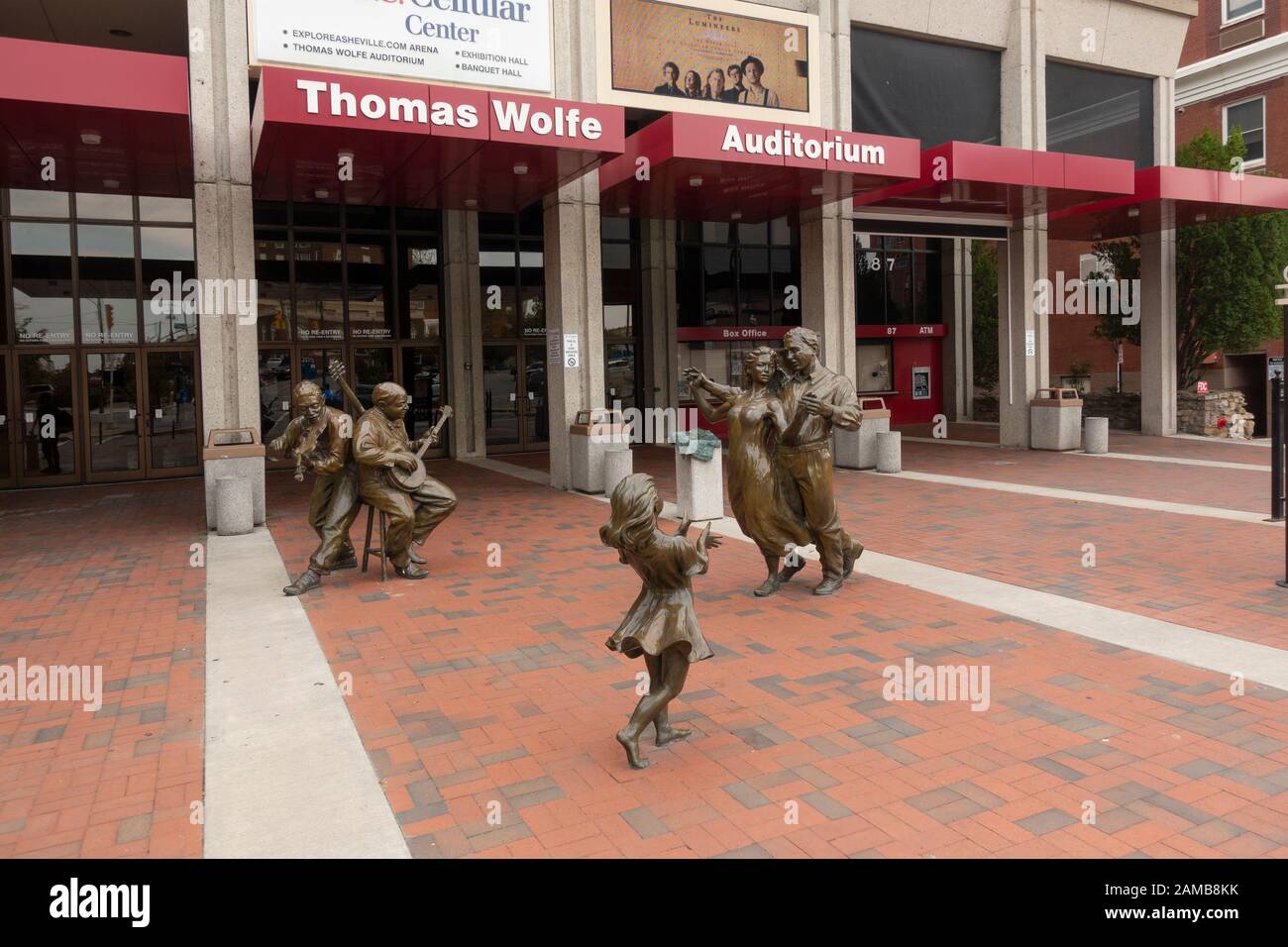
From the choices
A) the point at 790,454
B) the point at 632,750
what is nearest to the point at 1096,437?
the point at 790,454

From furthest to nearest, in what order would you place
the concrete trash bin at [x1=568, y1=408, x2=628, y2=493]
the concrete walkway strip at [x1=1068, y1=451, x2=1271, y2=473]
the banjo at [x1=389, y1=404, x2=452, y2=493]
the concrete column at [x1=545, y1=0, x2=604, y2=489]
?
the concrete walkway strip at [x1=1068, y1=451, x2=1271, y2=473]
the concrete column at [x1=545, y1=0, x2=604, y2=489]
the concrete trash bin at [x1=568, y1=408, x2=628, y2=493]
the banjo at [x1=389, y1=404, x2=452, y2=493]

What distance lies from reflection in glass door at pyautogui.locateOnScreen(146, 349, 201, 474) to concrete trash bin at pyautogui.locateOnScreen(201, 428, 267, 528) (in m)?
6.23

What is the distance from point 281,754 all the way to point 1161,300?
71.2 ft

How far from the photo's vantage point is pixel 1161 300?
21.3 m

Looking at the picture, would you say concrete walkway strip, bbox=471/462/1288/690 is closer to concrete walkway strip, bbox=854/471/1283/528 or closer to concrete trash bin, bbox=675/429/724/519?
concrete trash bin, bbox=675/429/724/519

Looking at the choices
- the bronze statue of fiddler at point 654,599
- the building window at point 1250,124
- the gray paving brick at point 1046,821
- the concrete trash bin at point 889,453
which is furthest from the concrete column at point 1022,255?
the gray paving brick at point 1046,821

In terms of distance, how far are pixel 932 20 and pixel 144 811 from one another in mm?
18487

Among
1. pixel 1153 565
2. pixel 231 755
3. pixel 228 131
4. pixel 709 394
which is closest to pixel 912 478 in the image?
pixel 1153 565

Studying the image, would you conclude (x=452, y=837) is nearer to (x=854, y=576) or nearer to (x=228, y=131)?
(x=854, y=576)

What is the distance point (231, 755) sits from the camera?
469 centimetres

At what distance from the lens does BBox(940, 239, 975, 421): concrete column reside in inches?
1091

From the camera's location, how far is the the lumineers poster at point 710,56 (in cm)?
1495

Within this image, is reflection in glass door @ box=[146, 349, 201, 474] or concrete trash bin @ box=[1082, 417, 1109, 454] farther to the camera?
concrete trash bin @ box=[1082, 417, 1109, 454]

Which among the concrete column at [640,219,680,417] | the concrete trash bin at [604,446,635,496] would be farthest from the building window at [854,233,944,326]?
the concrete trash bin at [604,446,635,496]
